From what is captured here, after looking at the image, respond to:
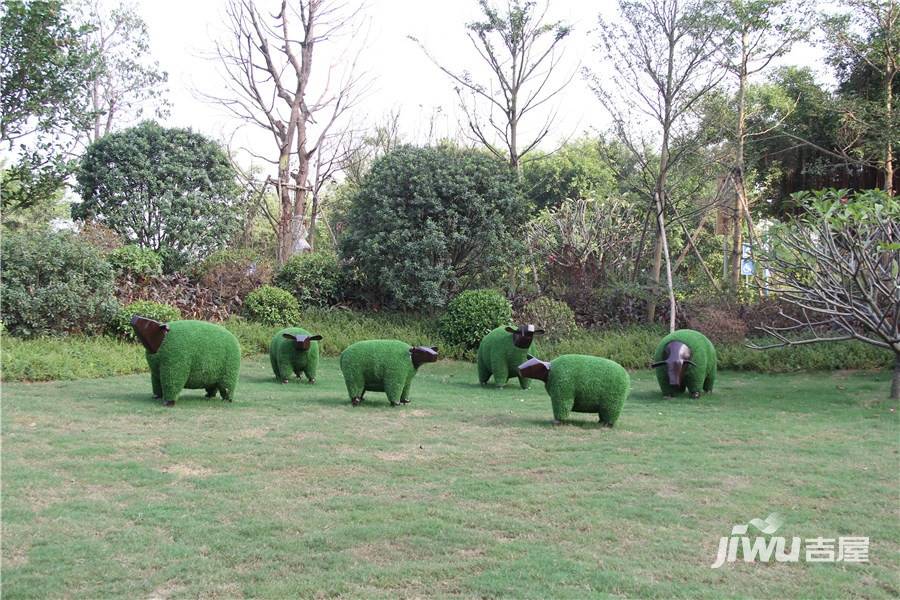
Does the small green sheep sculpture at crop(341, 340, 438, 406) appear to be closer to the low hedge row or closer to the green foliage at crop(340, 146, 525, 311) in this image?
the low hedge row

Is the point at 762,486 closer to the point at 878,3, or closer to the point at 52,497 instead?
the point at 52,497

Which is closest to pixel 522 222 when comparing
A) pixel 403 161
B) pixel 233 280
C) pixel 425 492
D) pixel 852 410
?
pixel 403 161

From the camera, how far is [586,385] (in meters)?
8.80

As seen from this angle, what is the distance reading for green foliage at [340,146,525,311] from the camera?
17938 mm

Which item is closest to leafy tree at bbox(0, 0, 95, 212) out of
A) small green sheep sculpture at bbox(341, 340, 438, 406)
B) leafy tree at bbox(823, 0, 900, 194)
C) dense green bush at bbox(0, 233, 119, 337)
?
dense green bush at bbox(0, 233, 119, 337)

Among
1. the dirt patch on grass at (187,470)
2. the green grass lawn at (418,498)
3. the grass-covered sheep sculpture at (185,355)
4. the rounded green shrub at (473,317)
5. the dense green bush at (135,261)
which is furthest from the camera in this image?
the rounded green shrub at (473,317)

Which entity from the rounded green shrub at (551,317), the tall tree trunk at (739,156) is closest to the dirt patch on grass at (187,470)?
the rounded green shrub at (551,317)

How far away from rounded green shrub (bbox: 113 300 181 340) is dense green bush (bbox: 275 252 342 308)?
4.40 metres

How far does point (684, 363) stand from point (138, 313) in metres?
10.1

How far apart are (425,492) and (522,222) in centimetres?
1371

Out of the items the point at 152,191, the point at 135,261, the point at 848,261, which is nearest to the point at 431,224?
the point at 135,261

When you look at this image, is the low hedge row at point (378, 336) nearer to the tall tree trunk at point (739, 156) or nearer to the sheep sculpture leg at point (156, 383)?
the sheep sculpture leg at point (156, 383)

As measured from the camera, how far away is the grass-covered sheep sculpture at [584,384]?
8797 millimetres

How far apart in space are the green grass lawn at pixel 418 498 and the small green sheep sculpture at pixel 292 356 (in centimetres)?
191
